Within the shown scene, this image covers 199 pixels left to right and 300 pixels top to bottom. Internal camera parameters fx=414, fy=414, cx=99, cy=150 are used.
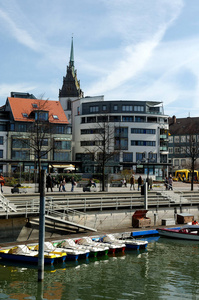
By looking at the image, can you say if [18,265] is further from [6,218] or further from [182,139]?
[182,139]

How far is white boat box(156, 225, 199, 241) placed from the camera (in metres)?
31.4

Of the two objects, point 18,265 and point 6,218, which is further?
point 6,218

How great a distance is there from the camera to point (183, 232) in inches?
1249

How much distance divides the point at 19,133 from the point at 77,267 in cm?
6142

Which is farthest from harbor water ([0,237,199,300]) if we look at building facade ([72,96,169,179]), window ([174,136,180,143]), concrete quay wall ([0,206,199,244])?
window ([174,136,180,143])

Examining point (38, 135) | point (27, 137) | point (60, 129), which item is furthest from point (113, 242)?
point (60, 129)

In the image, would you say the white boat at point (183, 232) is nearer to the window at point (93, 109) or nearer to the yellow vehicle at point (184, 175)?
the yellow vehicle at point (184, 175)

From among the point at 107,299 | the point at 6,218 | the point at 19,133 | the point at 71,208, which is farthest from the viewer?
the point at 19,133

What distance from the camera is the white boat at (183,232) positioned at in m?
31.4

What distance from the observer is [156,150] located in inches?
3762

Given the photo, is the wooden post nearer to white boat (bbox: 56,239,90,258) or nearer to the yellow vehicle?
white boat (bbox: 56,239,90,258)

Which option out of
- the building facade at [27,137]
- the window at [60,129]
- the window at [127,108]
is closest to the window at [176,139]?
the window at [127,108]

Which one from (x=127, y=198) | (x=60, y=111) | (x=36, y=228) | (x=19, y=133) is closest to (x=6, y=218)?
(x=36, y=228)

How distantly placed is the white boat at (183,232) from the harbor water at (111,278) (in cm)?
562
